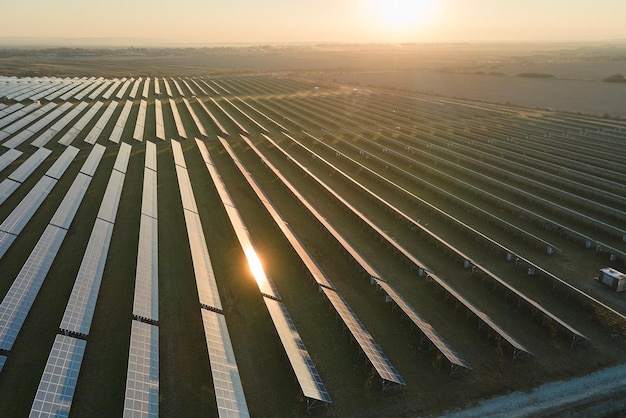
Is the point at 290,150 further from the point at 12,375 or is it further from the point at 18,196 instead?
the point at 12,375

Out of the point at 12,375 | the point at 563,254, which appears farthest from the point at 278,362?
the point at 563,254

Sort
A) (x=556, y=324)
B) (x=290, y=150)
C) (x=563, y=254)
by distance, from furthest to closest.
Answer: (x=290, y=150) < (x=563, y=254) < (x=556, y=324)

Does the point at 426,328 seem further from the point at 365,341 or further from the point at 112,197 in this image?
the point at 112,197

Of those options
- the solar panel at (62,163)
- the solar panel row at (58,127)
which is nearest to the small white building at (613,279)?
the solar panel at (62,163)

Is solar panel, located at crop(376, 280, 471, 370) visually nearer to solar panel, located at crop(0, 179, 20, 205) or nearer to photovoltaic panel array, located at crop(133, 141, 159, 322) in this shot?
photovoltaic panel array, located at crop(133, 141, 159, 322)

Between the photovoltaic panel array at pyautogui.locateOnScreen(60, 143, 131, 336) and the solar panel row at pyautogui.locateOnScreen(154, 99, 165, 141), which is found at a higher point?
the solar panel row at pyautogui.locateOnScreen(154, 99, 165, 141)

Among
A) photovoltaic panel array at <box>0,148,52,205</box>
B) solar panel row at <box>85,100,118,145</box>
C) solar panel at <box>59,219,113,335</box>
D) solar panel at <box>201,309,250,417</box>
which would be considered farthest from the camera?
solar panel row at <box>85,100,118,145</box>

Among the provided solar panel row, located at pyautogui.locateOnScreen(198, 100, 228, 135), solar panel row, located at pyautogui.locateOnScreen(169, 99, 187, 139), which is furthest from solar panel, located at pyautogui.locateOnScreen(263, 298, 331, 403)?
solar panel row, located at pyautogui.locateOnScreen(198, 100, 228, 135)
